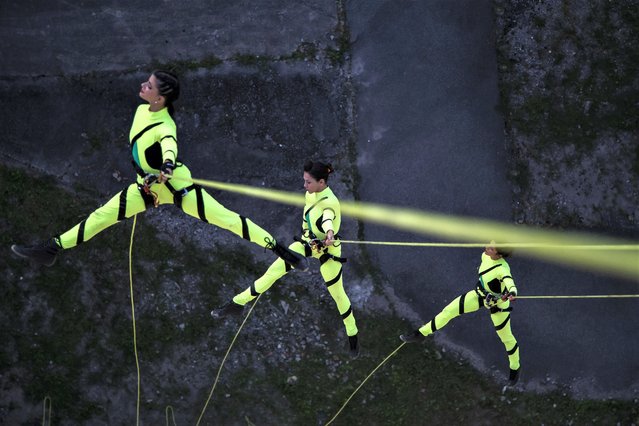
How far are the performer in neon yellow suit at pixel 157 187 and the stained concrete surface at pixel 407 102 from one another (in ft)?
11.0

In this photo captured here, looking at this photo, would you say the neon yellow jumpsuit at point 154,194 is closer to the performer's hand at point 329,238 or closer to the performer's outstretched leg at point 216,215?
the performer's outstretched leg at point 216,215

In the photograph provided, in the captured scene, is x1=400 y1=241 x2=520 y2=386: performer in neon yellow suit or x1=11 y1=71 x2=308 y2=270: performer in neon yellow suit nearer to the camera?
x1=11 y1=71 x2=308 y2=270: performer in neon yellow suit

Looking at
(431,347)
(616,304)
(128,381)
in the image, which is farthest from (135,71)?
(616,304)

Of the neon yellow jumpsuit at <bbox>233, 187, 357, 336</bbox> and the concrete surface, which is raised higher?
the concrete surface

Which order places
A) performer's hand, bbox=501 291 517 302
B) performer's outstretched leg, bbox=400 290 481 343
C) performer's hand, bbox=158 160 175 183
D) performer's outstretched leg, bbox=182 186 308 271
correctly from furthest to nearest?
performer's outstretched leg, bbox=400 290 481 343 < performer's hand, bbox=501 291 517 302 < performer's outstretched leg, bbox=182 186 308 271 < performer's hand, bbox=158 160 175 183

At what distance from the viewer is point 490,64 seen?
15.4 metres

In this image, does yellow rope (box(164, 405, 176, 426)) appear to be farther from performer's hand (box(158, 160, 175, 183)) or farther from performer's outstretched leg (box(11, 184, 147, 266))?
performer's hand (box(158, 160, 175, 183))

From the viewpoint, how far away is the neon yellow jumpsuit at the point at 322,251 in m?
12.5

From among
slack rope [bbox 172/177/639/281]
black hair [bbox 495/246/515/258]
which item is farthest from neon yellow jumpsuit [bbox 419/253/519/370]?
slack rope [bbox 172/177/639/281]

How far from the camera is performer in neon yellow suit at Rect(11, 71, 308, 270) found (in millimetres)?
11398

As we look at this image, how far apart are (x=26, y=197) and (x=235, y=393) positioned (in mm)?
5208

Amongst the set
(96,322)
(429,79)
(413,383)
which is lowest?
(413,383)

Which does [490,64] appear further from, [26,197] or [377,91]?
[26,197]

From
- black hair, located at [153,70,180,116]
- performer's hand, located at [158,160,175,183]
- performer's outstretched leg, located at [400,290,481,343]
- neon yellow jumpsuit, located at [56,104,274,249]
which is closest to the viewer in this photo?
performer's hand, located at [158,160,175,183]
